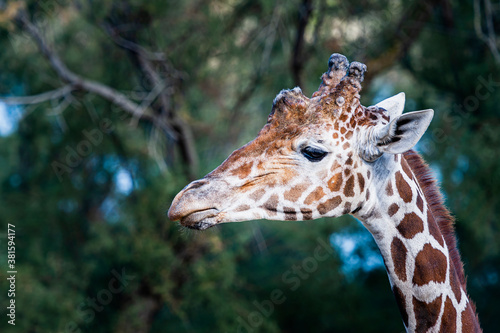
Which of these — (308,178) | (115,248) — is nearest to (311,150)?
(308,178)

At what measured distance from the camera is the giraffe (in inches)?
119

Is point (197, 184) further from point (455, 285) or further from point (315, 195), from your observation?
point (455, 285)

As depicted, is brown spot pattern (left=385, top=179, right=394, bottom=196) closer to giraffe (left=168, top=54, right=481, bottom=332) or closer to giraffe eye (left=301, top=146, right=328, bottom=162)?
giraffe (left=168, top=54, right=481, bottom=332)

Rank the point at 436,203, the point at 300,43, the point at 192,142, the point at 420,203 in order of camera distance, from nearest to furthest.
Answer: the point at 420,203 < the point at 436,203 < the point at 300,43 < the point at 192,142

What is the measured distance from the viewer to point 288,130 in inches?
124

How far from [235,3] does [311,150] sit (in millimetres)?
9467

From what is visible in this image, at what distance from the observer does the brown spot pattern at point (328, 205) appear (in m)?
3.09

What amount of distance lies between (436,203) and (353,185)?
0.66 meters

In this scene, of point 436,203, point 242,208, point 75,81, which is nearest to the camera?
point 242,208

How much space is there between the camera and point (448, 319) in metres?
3.06

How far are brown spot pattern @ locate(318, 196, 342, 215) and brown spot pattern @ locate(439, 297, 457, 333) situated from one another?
80 cm

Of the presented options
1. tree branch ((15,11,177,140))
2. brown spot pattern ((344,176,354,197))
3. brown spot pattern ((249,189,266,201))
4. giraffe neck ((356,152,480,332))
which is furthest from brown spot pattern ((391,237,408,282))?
tree branch ((15,11,177,140))

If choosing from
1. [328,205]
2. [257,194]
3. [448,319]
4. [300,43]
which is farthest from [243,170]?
[300,43]

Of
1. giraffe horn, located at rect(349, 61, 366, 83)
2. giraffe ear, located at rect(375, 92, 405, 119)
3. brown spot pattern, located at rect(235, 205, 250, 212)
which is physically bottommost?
brown spot pattern, located at rect(235, 205, 250, 212)
